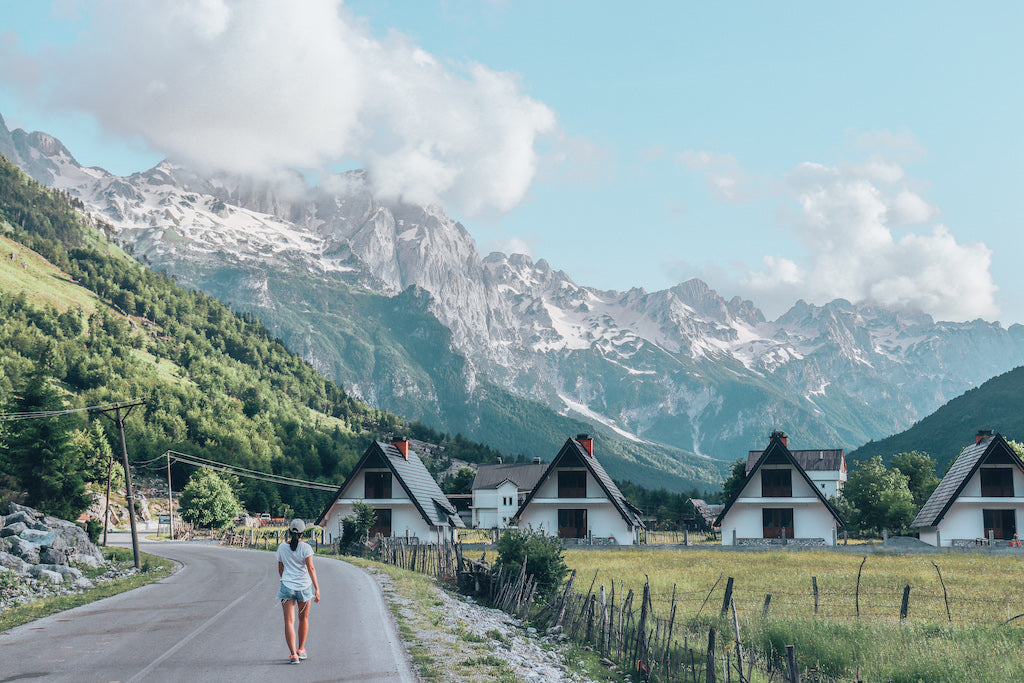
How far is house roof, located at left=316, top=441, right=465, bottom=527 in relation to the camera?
68562 mm

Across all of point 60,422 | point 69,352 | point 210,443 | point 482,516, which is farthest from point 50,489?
point 69,352

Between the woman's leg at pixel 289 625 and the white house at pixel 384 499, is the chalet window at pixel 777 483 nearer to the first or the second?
the white house at pixel 384 499

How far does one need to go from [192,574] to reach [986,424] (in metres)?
172

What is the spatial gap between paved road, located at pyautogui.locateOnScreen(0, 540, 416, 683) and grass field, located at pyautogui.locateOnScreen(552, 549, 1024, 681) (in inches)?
336

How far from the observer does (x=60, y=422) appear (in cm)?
5716

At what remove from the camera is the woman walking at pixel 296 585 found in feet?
54.5

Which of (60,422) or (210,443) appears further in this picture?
(210,443)

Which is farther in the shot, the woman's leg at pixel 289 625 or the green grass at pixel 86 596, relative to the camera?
the green grass at pixel 86 596

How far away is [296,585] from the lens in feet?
54.7

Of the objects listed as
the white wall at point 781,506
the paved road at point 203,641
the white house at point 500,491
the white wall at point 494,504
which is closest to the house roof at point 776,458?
the white wall at point 781,506

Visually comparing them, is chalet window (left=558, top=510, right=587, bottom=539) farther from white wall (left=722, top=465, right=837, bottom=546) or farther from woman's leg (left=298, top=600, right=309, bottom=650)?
woman's leg (left=298, top=600, right=309, bottom=650)

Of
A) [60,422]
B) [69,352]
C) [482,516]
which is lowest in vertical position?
[482,516]

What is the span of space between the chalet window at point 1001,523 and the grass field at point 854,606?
1130cm

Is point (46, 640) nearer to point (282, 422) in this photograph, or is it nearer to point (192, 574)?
point (192, 574)
